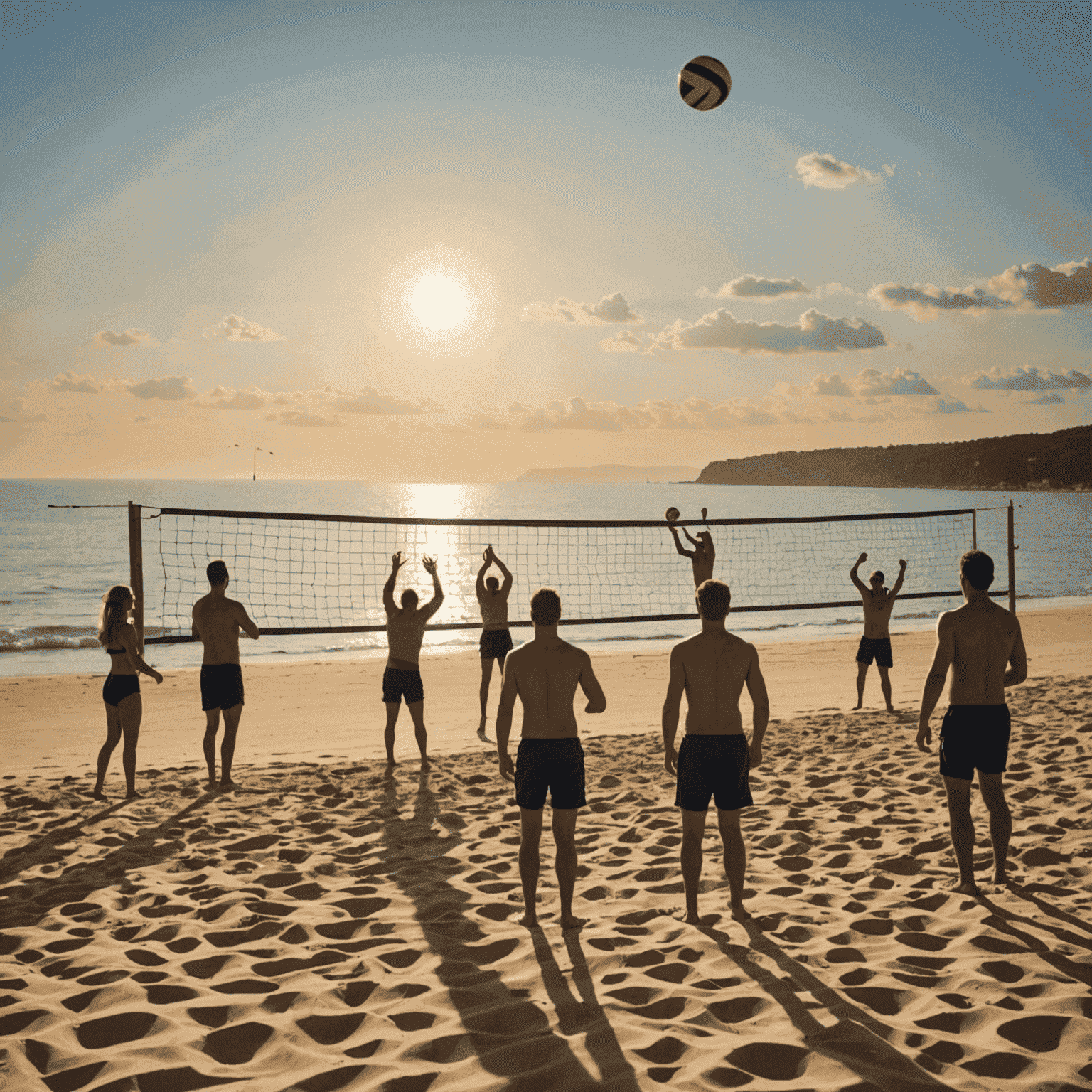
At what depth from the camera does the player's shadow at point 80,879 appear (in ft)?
14.1

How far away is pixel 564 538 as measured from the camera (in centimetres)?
5856

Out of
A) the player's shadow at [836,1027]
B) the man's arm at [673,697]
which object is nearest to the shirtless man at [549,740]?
the man's arm at [673,697]

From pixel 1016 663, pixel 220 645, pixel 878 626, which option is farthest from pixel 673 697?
pixel 878 626

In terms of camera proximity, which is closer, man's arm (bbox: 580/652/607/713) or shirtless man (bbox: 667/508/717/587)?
man's arm (bbox: 580/652/607/713)

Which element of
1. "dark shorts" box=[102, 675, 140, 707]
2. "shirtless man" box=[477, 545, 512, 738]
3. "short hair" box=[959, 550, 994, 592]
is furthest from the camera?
"shirtless man" box=[477, 545, 512, 738]

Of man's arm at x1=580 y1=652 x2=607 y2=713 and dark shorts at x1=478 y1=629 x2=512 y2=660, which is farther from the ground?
man's arm at x1=580 y1=652 x2=607 y2=713

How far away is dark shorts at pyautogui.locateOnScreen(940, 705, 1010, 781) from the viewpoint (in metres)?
4.21

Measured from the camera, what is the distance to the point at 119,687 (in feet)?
20.5

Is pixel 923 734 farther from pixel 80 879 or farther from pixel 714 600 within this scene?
pixel 80 879

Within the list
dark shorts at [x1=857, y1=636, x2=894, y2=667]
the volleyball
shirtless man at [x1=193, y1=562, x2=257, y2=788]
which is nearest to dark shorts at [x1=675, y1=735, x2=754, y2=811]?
shirtless man at [x1=193, y1=562, x2=257, y2=788]

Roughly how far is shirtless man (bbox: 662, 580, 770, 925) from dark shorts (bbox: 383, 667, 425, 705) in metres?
3.54

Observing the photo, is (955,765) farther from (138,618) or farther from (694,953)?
(138,618)

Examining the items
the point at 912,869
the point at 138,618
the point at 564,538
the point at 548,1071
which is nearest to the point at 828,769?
the point at 912,869

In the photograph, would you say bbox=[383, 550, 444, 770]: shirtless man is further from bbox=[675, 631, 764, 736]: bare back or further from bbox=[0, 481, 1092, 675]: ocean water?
bbox=[675, 631, 764, 736]: bare back
